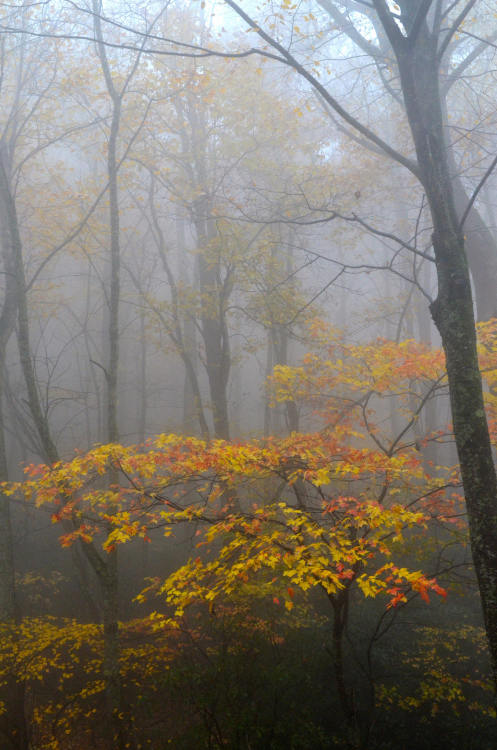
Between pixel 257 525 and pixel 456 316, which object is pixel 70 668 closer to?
pixel 257 525

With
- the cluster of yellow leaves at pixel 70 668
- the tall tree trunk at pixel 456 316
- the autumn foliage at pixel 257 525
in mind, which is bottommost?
the cluster of yellow leaves at pixel 70 668

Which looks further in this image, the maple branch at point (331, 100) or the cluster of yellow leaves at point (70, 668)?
the cluster of yellow leaves at point (70, 668)

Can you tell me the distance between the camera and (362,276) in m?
33.0

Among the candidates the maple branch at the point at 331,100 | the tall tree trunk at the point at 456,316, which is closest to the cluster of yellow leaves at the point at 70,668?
the tall tree trunk at the point at 456,316

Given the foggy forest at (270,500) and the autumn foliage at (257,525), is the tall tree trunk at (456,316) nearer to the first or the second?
the foggy forest at (270,500)

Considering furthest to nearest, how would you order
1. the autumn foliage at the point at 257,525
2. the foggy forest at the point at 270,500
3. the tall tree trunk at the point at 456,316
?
the autumn foliage at the point at 257,525
the foggy forest at the point at 270,500
the tall tree trunk at the point at 456,316

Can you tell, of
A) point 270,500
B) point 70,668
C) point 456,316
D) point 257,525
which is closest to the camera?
point 456,316

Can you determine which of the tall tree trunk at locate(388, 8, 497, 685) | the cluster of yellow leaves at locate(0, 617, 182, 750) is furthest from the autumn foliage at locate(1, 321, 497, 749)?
the tall tree trunk at locate(388, 8, 497, 685)

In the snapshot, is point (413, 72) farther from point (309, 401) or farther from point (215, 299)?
point (215, 299)

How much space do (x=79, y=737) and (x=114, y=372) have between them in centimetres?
492

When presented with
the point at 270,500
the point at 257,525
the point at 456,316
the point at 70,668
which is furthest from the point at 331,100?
the point at 70,668

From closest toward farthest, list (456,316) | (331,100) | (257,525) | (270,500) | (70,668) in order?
(456,316), (331,100), (257,525), (270,500), (70,668)

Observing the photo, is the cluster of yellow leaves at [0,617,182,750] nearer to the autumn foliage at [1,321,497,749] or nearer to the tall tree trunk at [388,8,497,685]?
the autumn foliage at [1,321,497,749]

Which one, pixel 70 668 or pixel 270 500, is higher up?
pixel 270 500
